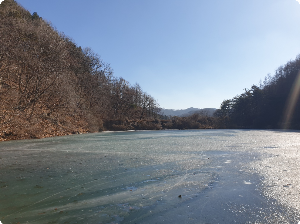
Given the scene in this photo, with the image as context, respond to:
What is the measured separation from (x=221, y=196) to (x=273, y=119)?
99.7 ft

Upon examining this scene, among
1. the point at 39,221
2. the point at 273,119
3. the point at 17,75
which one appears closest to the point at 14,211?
the point at 39,221

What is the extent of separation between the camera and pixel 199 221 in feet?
6.45

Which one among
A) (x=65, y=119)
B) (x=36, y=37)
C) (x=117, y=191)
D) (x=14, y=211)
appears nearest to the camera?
(x=14, y=211)

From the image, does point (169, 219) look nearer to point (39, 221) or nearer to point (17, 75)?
point (39, 221)

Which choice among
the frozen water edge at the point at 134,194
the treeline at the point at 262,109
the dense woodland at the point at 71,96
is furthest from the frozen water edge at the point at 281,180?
the treeline at the point at 262,109

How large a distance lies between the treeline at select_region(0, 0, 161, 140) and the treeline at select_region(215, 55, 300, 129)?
13115 mm

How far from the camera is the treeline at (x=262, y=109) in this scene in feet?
90.5

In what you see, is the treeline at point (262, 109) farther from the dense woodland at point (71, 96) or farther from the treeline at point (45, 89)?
the treeline at point (45, 89)

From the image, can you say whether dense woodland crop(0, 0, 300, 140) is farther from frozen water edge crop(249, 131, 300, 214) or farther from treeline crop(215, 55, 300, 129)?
frozen water edge crop(249, 131, 300, 214)

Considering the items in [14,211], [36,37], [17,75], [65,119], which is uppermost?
[36,37]

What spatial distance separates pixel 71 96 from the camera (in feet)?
54.4

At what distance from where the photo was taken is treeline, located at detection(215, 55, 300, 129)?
27594 mm

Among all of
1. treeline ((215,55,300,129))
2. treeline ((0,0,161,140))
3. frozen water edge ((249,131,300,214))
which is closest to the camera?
frozen water edge ((249,131,300,214))

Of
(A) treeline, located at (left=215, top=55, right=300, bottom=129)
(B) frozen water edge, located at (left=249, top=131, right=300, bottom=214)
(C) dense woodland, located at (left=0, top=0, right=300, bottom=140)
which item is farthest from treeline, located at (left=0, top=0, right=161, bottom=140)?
(A) treeline, located at (left=215, top=55, right=300, bottom=129)
